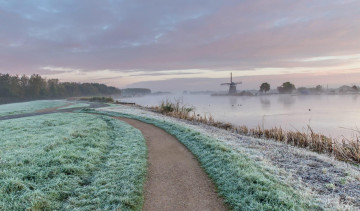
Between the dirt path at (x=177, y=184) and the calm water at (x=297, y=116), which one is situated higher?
the dirt path at (x=177, y=184)

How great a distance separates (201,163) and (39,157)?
4.17 m

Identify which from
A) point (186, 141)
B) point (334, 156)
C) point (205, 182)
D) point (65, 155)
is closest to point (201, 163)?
point (205, 182)

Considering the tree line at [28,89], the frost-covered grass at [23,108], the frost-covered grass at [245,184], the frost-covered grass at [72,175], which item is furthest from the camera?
the tree line at [28,89]

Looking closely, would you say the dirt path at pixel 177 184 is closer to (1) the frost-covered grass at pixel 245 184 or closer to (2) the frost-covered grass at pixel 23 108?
(1) the frost-covered grass at pixel 245 184

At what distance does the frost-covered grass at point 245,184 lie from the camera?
3123 mm

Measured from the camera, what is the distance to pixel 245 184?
146 inches

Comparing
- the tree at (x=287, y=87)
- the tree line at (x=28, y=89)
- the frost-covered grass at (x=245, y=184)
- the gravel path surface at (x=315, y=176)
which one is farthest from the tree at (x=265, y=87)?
the frost-covered grass at (x=245, y=184)

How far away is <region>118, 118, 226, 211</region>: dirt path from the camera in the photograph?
3320 mm

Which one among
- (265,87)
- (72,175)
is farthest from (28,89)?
(265,87)

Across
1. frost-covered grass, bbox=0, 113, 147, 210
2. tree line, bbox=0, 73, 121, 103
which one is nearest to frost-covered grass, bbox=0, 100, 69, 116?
frost-covered grass, bbox=0, 113, 147, 210

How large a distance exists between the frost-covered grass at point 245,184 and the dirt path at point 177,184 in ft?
0.71

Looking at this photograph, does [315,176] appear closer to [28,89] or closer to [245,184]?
[245,184]

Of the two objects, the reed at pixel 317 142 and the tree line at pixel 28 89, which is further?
the tree line at pixel 28 89

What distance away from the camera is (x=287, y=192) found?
344 centimetres
